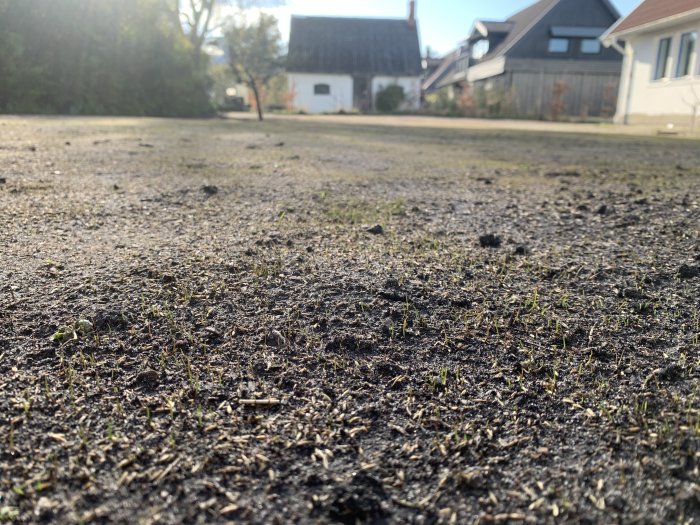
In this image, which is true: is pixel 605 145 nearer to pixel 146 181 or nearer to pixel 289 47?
pixel 146 181

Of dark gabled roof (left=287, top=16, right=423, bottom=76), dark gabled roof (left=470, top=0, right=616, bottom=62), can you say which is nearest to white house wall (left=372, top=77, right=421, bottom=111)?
dark gabled roof (left=287, top=16, right=423, bottom=76)

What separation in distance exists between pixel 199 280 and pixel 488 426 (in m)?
1.28

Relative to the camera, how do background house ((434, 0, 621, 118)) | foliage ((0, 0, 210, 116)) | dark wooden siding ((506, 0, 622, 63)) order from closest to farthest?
foliage ((0, 0, 210, 116)), background house ((434, 0, 621, 118)), dark wooden siding ((506, 0, 622, 63))

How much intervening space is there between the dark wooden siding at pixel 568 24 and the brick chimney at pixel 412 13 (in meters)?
11.0

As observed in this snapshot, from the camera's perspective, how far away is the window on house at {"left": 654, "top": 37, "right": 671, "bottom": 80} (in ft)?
50.9

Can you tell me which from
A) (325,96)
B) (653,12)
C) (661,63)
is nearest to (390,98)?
(325,96)

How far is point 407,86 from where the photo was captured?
35.0 metres

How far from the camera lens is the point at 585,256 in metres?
2.52

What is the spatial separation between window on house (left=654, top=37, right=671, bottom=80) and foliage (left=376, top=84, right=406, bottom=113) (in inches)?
693

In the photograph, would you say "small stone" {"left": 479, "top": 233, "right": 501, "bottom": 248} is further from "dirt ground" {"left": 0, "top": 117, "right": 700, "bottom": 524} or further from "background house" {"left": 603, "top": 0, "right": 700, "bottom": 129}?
"background house" {"left": 603, "top": 0, "right": 700, "bottom": 129}

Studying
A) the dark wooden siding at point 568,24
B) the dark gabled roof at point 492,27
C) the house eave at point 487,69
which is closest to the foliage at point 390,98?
the house eave at point 487,69

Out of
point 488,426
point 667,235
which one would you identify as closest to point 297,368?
point 488,426

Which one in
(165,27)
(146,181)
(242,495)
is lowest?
(242,495)

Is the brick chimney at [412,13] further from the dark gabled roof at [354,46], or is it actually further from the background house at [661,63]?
the background house at [661,63]
